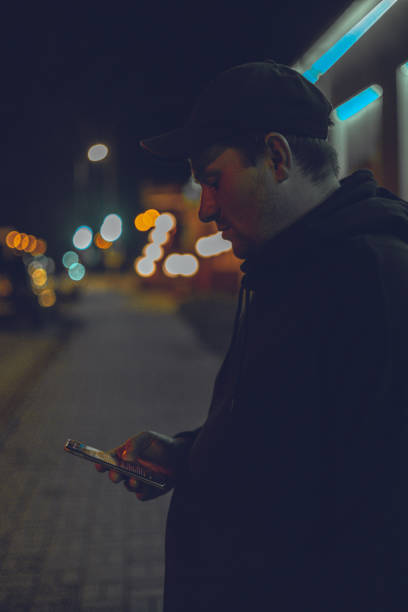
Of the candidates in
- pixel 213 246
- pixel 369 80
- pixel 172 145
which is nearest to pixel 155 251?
pixel 213 246

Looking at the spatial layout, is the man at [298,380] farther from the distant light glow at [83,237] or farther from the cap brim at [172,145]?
the distant light glow at [83,237]

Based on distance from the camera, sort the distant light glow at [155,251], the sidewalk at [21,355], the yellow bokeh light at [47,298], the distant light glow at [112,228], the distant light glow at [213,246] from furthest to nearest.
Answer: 1. the distant light glow at [112,228]
2. the distant light glow at [155,251]
3. the yellow bokeh light at [47,298]
4. the distant light glow at [213,246]
5. the sidewalk at [21,355]

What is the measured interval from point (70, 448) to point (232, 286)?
21.2 meters

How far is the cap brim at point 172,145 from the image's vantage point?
156cm

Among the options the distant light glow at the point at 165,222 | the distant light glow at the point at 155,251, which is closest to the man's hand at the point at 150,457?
the distant light glow at the point at 165,222

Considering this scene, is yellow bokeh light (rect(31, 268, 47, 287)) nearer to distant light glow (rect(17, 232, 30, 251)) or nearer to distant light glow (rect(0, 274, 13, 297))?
distant light glow (rect(0, 274, 13, 297))

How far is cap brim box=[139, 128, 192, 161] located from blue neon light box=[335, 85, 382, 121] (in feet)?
19.3

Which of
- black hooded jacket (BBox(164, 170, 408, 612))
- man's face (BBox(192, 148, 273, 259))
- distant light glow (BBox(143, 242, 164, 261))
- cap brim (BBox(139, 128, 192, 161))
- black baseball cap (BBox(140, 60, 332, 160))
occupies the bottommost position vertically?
black hooded jacket (BBox(164, 170, 408, 612))

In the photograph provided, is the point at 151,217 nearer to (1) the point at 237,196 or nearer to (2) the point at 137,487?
(2) the point at 137,487

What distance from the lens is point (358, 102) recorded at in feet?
23.6

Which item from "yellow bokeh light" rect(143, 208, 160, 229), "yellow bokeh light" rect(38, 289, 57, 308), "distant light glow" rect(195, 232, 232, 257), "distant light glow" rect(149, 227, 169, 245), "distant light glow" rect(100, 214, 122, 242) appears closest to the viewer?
"distant light glow" rect(195, 232, 232, 257)

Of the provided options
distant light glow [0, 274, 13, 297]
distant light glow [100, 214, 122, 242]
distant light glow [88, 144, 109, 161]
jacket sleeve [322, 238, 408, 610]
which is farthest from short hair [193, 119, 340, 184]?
distant light glow [100, 214, 122, 242]

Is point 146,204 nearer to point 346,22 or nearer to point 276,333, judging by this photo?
point 346,22

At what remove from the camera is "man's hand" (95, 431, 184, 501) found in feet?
6.00
